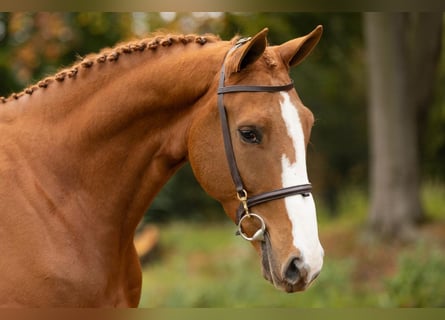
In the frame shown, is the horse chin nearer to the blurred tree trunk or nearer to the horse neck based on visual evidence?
the horse neck

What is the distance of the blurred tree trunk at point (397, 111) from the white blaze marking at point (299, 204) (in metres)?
8.23

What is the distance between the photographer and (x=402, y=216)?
36.4 ft

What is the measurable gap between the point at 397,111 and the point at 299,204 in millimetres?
8638

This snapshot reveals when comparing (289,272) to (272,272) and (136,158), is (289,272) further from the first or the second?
(136,158)

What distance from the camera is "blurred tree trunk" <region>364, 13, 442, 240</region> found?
35.9ft

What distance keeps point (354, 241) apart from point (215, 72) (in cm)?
876

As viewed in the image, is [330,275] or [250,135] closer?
[250,135]

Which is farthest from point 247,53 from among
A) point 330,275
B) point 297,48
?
point 330,275

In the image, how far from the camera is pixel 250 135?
10.5ft

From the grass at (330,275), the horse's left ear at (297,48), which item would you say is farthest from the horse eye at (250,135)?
the grass at (330,275)

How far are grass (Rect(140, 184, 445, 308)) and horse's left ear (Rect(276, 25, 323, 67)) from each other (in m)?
5.59

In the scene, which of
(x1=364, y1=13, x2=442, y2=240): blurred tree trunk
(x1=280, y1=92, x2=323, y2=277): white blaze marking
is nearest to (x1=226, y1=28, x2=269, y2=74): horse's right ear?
(x1=280, y1=92, x2=323, y2=277): white blaze marking

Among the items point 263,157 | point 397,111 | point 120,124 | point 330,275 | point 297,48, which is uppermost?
point 297,48

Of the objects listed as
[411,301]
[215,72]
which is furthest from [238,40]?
[411,301]
